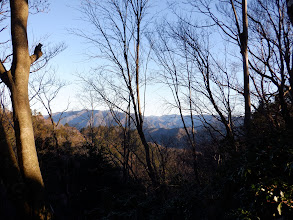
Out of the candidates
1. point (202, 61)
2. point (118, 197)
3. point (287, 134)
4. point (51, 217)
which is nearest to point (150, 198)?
point (118, 197)

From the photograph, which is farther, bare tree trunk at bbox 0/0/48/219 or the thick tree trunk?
bare tree trunk at bbox 0/0/48/219

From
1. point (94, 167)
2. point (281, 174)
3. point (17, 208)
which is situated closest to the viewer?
point (281, 174)

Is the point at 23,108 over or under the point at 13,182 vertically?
Answer: over

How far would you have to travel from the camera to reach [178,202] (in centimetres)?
465

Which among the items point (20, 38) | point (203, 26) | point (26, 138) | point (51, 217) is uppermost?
point (203, 26)

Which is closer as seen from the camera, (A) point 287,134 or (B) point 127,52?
(A) point 287,134

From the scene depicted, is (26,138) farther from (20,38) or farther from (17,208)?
(20,38)

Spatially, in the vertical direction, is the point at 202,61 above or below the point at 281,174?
above

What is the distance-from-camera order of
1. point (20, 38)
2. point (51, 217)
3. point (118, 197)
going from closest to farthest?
1. point (51, 217)
2. point (20, 38)
3. point (118, 197)

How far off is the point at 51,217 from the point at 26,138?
128 centimetres

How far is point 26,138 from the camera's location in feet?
9.05

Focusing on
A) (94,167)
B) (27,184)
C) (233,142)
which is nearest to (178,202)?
(233,142)

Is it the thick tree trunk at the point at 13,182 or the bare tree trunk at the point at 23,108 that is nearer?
the thick tree trunk at the point at 13,182

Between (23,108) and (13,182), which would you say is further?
(23,108)
